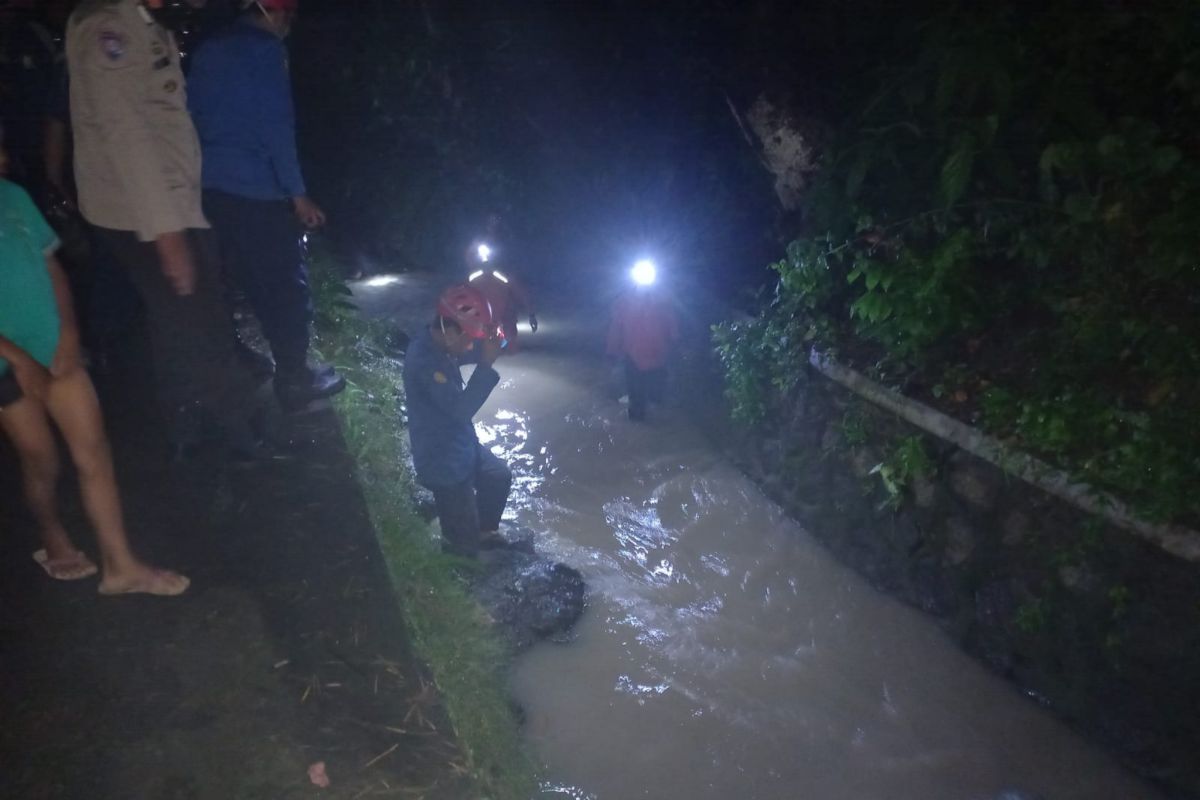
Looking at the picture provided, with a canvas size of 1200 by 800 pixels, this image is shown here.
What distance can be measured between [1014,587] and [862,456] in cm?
148

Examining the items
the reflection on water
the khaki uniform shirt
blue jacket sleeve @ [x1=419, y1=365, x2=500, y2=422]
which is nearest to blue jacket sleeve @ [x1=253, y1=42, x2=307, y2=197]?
the khaki uniform shirt

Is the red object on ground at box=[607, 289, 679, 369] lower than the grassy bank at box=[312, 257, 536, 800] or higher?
higher

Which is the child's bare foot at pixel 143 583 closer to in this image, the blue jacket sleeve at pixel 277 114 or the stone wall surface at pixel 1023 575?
the blue jacket sleeve at pixel 277 114

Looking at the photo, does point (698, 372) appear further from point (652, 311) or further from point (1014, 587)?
point (1014, 587)

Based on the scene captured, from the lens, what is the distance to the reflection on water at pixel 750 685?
13.8 feet

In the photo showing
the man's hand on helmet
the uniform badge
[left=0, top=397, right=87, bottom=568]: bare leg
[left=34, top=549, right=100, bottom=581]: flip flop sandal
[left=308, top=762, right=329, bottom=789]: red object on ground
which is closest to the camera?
[left=308, top=762, right=329, bottom=789]: red object on ground

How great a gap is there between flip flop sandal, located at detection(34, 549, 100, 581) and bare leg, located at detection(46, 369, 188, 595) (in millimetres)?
177

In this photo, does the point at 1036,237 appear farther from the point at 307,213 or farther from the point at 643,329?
the point at 307,213

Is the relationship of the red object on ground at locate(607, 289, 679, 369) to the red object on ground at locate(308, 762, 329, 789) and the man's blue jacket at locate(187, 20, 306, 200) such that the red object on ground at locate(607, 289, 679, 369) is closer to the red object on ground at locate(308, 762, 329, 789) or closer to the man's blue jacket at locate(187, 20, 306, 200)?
the man's blue jacket at locate(187, 20, 306, 200)

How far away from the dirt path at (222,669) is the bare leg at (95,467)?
0.13 m

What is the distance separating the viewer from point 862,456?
19.1ft

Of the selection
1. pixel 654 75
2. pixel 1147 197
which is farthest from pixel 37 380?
pixel 654 75

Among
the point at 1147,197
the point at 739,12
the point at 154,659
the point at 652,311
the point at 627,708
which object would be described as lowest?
the point at 627,708

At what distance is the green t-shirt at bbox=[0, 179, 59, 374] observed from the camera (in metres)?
2.61
